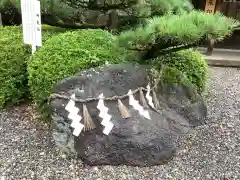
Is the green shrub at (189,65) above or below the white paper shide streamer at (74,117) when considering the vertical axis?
above

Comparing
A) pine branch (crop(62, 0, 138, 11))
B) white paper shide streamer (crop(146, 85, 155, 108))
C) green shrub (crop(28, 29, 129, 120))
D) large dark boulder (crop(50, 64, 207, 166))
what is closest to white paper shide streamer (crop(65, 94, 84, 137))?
large dark boulder (crop(50, 64, 207, 166))

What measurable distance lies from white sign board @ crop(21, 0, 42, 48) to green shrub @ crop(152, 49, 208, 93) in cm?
120

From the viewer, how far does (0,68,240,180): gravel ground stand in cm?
228

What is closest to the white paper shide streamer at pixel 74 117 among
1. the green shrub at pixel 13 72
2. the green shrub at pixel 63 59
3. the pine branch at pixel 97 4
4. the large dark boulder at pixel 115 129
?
the large dark boulder at pixel 115 129

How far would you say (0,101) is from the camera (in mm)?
3113

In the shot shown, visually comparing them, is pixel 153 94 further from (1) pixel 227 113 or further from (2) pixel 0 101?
(2) pixel 0 101

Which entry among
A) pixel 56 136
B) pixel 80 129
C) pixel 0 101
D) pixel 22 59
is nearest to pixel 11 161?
pixel 56 136

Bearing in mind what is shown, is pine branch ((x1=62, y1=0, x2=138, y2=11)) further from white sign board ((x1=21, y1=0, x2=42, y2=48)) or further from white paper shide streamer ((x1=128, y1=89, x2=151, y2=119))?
white paper shide streamer ((x1=128, y1=89, x2=151, y2=119))

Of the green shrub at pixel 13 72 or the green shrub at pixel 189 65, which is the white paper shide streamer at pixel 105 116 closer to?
the green shrub at pixel 189 65

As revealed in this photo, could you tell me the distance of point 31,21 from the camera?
9.69 ft

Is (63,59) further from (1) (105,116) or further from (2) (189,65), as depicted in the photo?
(2) (189,65)

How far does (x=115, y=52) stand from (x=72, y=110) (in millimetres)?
764

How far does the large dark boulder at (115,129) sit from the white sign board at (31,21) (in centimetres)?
79

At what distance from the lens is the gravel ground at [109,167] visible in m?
2.28
